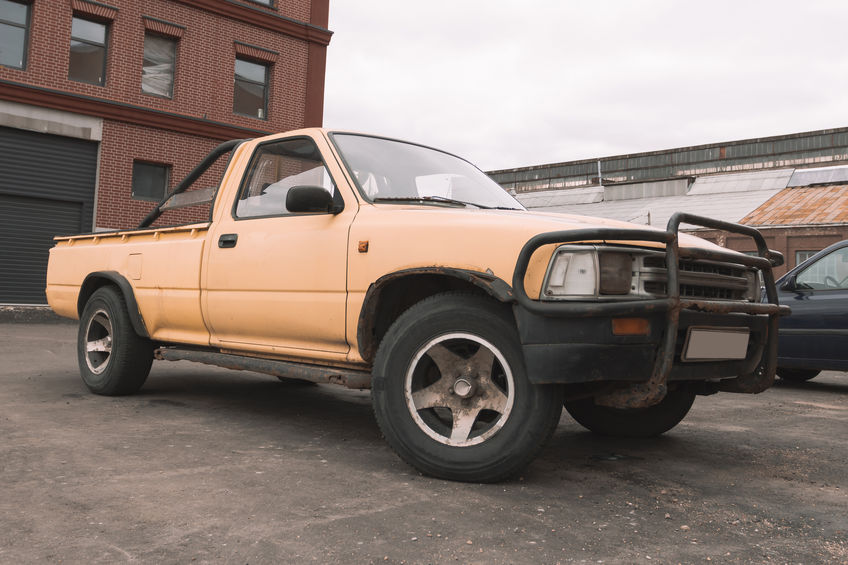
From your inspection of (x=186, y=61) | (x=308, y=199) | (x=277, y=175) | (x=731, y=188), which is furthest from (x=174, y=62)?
(x=731, y=188)

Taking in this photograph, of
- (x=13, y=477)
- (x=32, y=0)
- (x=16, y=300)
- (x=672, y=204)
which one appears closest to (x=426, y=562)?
(x=13, y=477)

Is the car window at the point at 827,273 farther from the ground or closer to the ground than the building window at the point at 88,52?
closer to the ground

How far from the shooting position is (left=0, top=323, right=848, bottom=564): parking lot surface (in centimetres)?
246

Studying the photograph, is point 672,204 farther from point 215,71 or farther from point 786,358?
point 786,358

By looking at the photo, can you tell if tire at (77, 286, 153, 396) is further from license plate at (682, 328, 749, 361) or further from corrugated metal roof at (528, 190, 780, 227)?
corrugated metal roof at (528, 190, 780, 227)

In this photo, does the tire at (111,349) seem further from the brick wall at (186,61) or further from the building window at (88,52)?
the building window at (88,52)

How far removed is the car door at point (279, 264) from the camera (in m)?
3.96

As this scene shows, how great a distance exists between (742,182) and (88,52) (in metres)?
31.3

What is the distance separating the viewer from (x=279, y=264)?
4.24 m

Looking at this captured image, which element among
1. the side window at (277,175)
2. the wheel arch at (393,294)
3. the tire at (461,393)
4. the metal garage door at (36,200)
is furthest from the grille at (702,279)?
the metal garage door at (36,200)

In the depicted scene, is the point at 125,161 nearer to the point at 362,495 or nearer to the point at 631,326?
the point at 362,495

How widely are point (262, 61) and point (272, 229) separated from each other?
57.4 feet

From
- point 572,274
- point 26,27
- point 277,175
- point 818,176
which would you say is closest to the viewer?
point 572,274

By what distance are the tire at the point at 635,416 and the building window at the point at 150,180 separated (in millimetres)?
15858
